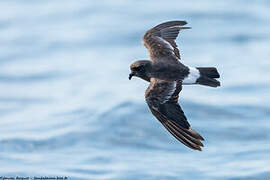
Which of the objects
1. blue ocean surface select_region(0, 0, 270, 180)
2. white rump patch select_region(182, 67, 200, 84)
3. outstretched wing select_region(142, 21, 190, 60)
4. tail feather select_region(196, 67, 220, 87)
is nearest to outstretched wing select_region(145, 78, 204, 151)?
white rump patch select_region(182, 67, 200, 84)

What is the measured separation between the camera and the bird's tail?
9547 millimetres

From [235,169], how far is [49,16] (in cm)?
829

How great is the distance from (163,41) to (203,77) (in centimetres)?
111

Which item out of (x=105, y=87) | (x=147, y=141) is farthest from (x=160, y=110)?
(x=105, y=87)

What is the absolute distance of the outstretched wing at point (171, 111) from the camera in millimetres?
8791

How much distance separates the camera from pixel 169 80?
9539 mm

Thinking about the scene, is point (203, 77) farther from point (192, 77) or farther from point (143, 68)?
point (143, 68)

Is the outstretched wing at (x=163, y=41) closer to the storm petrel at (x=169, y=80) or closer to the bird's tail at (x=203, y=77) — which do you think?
the storm petrel at (x=169, y=80)

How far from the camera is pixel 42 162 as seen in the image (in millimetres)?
13086

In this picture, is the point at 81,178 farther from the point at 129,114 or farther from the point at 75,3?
the point at 75,3

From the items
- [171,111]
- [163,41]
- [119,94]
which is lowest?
[171,111]

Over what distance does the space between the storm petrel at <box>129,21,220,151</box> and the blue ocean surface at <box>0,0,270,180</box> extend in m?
2.64

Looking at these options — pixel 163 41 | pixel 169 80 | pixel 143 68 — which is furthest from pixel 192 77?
pixel 163 41

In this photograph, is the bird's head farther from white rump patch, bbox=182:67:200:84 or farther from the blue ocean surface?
the blue ocean surface
